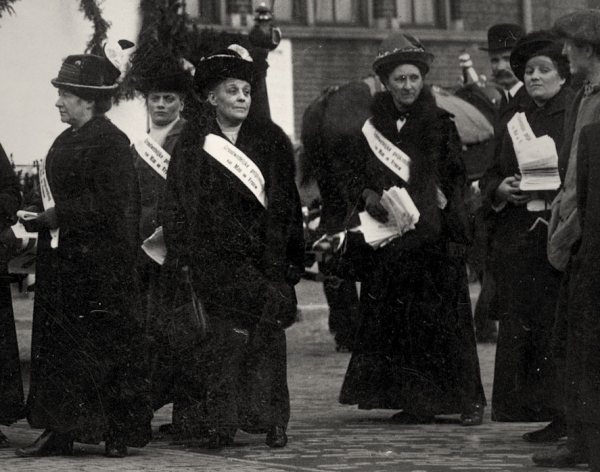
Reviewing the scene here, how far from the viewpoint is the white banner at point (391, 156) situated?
9234 millimetres

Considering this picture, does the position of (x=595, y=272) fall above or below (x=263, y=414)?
above

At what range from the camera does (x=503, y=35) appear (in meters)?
10.0

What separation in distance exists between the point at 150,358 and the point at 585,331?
2.68m

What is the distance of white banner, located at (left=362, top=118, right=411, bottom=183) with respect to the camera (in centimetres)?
923

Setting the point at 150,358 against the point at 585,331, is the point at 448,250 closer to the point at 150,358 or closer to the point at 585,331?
the point at 150,358

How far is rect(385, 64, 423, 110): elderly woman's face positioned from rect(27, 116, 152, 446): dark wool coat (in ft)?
6.34

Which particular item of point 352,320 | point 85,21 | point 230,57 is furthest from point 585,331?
point 352,320

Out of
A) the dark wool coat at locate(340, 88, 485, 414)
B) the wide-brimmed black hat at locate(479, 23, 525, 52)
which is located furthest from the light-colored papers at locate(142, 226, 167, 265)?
the wide-brimmed black hat at locate(479, 23, 525, 52)

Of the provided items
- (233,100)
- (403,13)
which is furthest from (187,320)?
(403,13)

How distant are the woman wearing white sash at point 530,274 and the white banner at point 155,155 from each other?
71.3 inches

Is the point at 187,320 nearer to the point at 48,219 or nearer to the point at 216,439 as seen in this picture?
the point at 216,439

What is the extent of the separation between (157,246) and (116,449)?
113 cm

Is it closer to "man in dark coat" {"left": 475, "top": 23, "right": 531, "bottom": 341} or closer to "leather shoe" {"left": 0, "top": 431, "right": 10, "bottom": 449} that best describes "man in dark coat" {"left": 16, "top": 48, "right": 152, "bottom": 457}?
"leather shoe" {"left": 0, "top": 431, "right": 10, "bottom": 449}

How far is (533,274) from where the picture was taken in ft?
28.0
